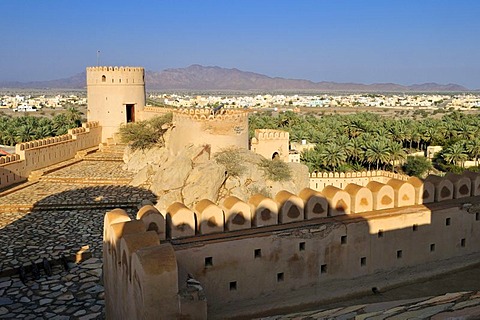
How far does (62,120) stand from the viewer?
3862cm

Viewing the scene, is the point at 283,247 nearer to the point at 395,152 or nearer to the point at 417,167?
the point at 395,152

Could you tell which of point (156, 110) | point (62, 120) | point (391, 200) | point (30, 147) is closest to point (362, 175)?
point (156, 110)

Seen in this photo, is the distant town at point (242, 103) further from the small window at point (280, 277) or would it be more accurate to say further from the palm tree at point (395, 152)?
the small window at point (280, 277)

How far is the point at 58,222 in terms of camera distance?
12797 mm

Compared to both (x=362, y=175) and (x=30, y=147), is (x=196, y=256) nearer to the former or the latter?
(x=30, y=147)

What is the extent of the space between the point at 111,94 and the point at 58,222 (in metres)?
14.6

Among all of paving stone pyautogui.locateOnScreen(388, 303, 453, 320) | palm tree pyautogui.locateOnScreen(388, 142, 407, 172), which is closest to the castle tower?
palm tree pyautogui.locateOnScreen(388, 142, 407, 172)

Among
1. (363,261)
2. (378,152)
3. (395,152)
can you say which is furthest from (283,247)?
(395,152)

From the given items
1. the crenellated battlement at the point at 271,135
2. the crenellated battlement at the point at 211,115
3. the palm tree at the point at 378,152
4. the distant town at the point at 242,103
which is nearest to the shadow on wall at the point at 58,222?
the crenellated battlement at the point at 211,115

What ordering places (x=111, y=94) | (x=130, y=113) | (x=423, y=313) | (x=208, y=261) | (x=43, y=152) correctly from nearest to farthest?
(x=423, y=313)
(x=208, y=261)
(x=43, y=152)
(x=111, y=94)
(x=130, y=113)

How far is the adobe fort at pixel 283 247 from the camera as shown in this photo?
15.0 ft

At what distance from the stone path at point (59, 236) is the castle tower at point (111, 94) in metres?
6.09

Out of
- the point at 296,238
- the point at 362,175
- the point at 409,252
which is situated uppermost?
the point at 296,238

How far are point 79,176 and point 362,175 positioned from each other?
15.3 m
